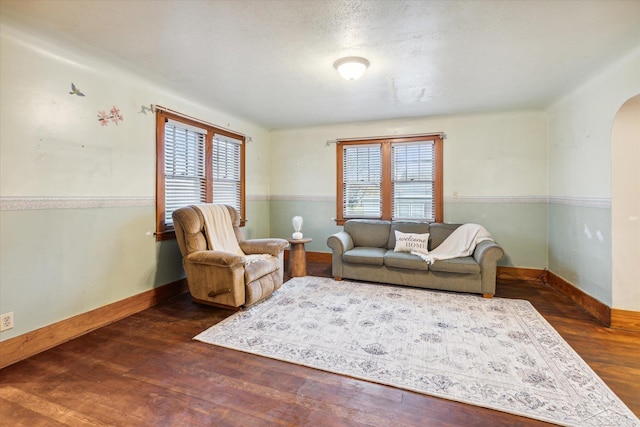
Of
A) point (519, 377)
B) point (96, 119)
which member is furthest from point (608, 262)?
point (96, 119)

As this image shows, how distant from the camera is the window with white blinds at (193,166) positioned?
347 cm

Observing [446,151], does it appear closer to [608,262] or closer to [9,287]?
[608,262]

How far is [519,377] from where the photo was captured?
1.96 metres

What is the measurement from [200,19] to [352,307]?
2.88 meters

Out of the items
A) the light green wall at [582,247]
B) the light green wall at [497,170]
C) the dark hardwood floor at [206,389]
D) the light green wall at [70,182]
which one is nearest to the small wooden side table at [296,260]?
the light green wall at [497,170]

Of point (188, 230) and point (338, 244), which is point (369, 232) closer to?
point (338, 244)

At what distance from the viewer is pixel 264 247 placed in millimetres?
3719

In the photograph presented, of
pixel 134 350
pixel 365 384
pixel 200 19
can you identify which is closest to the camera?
pixel 365 384

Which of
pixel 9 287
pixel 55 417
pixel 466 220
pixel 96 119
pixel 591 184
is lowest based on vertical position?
pixel 55 417

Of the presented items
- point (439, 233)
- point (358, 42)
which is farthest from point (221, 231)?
point (439, 233)

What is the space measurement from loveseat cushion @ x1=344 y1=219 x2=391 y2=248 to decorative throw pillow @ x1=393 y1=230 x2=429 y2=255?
33 cm

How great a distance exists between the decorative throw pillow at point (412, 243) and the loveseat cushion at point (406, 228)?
0.15 metres

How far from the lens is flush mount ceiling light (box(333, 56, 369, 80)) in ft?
8.62

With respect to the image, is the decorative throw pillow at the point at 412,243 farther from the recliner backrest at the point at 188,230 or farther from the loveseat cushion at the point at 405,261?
the recliner backrest at the point at 188,230
